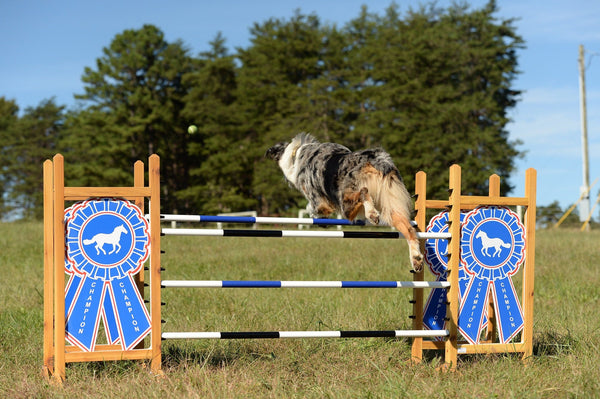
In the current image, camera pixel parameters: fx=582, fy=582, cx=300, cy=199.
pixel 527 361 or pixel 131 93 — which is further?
pixel 131 93

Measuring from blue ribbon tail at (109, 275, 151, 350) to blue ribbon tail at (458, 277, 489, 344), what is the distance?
2449 mm

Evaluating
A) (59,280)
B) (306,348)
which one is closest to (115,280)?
(59,280)

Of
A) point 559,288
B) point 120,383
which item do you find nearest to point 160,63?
point 559,288

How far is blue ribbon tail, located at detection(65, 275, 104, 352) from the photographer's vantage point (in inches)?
163

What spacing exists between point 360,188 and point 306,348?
1447mm

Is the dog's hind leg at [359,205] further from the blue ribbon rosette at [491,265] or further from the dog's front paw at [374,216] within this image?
the blue ribbon rosette at [491,265]

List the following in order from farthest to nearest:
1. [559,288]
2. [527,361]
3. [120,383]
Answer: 1. [559,288]
2. [527,361]
3. [120,383]

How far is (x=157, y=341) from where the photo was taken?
4.20 meters

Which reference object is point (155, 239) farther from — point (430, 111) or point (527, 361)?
point (430, 111)

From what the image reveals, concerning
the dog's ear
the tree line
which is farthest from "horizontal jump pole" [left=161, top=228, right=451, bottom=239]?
the tree line

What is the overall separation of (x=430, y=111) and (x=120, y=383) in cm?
2731

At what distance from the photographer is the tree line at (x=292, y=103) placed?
96.5 ft

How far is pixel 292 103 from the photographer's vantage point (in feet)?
99.1

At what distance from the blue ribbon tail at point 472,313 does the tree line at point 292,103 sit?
78.2 ft
